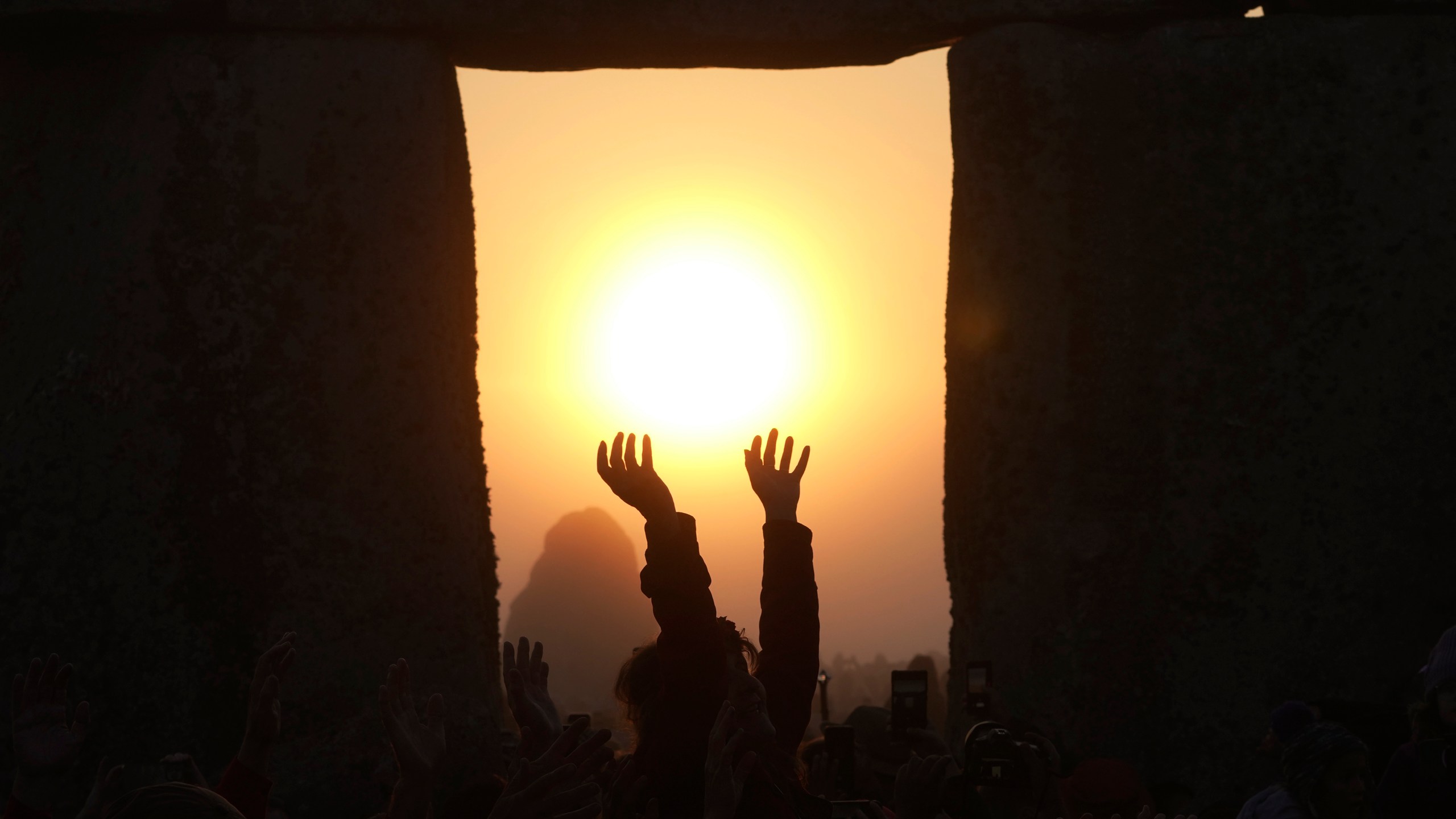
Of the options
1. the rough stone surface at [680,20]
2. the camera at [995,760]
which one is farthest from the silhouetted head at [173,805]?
the rough stone surface at [680,20]

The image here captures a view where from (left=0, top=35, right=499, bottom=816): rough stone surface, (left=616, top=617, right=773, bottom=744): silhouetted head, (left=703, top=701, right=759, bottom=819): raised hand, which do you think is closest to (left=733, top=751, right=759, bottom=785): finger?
(left=703, top=701, right=759, bottom=819): raised hand

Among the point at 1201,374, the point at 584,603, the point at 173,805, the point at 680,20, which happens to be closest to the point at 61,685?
the point at 173,805

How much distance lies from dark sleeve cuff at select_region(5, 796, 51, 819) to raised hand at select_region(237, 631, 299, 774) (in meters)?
0.32

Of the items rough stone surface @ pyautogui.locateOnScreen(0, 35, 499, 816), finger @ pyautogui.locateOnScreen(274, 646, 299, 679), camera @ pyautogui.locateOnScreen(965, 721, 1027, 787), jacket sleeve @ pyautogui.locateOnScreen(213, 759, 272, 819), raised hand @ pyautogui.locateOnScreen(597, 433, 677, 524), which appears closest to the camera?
jacket sleeve @ pyautogui.locateOnScreen(213, 759, 272, 819)

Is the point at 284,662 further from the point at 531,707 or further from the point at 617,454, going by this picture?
the point at 617,454

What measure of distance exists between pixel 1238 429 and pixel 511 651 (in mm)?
3546

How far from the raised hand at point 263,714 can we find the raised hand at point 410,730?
0.26 meters

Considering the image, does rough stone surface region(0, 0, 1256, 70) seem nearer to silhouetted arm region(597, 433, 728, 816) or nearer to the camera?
the camera

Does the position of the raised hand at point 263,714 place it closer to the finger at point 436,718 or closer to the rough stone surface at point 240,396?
the finger at point 436,718

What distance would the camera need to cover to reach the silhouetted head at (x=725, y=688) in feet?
7.51

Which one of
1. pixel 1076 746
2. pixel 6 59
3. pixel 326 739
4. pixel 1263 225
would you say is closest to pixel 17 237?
pixel 6 59

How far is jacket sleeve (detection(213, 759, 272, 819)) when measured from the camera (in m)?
2.22

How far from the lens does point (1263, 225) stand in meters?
5.30

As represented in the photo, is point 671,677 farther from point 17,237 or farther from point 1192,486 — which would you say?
point 17,237
